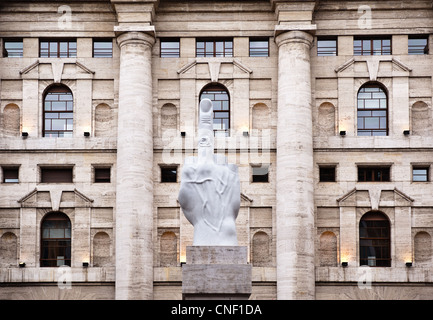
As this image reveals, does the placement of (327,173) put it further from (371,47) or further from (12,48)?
(12,48)

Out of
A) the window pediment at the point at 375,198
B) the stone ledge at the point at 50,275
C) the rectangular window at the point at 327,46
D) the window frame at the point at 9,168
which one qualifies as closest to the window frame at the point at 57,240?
the stone ledge at the point at 50,275

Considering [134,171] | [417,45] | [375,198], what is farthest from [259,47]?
[375,198]

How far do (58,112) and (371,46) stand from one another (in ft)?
49.2

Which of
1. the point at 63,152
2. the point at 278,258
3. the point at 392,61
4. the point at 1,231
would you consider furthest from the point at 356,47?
the point at 1,231

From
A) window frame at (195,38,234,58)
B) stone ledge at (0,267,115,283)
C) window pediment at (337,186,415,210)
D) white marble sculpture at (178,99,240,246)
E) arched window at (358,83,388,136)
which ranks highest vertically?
window frame at (195,38,234,58)

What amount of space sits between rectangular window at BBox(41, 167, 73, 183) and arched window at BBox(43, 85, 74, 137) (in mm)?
1611

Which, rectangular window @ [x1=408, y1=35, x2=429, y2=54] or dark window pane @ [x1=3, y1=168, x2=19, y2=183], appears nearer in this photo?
dark window pane @ [x1=3, y1=168, x2=19, y2=183]

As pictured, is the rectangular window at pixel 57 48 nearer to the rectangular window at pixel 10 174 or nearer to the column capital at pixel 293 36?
the rectangular window at pixel 10 174

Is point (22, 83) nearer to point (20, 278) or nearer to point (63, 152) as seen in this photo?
point (63, 152)

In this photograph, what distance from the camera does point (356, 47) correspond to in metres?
53.6

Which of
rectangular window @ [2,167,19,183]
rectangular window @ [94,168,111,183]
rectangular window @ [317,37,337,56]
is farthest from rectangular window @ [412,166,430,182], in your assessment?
rectangular window @ [2,167,19,183]

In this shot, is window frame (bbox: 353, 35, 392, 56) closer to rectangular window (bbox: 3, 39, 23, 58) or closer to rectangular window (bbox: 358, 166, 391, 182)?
rectangular window (bbox: 358, 166, 391, 182)

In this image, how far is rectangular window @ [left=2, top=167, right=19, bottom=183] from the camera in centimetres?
5272
